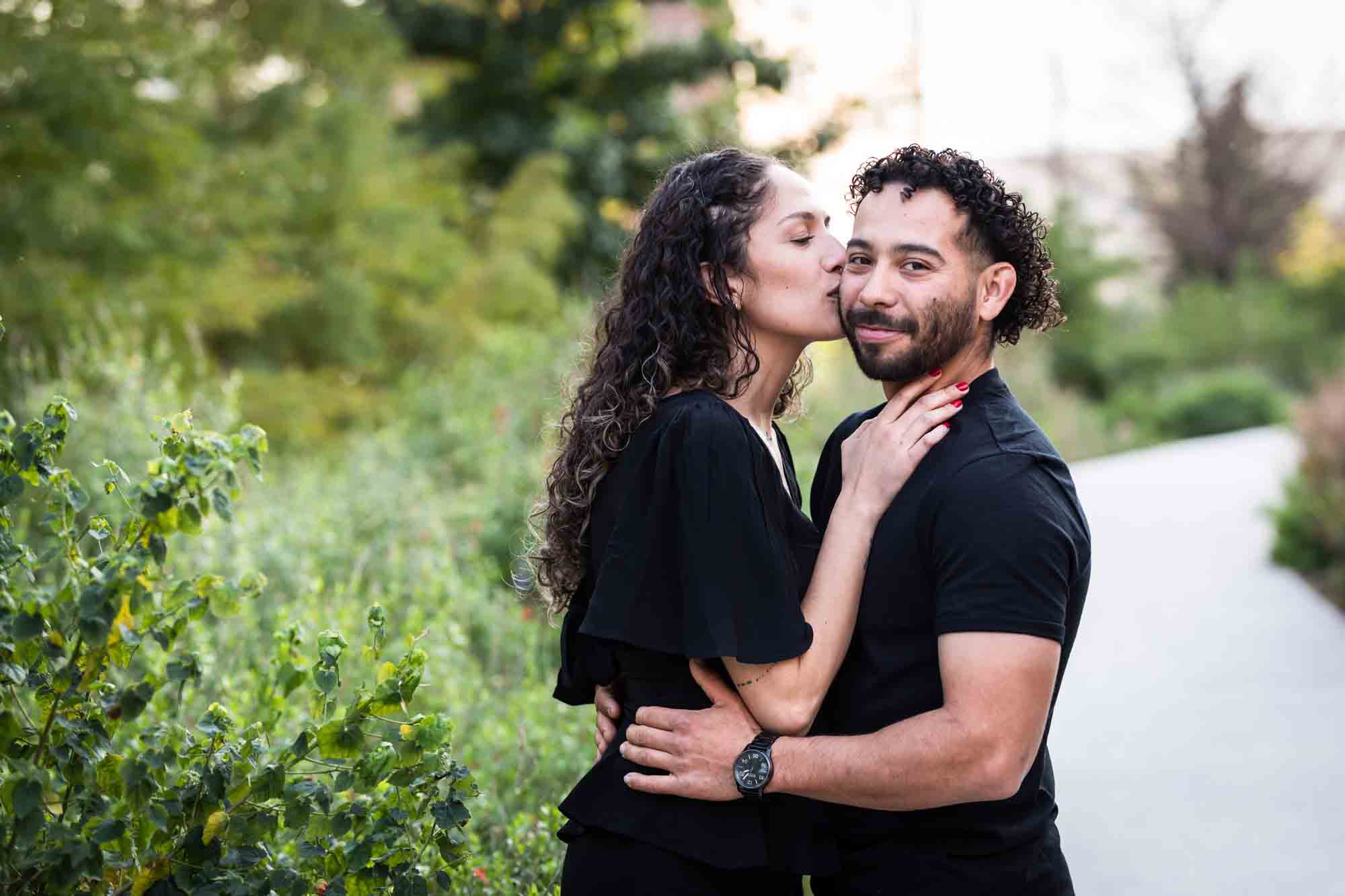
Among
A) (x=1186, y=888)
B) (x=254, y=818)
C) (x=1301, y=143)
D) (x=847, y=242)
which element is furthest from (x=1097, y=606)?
(x=1301, y=143)

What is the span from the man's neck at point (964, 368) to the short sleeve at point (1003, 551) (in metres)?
0.32

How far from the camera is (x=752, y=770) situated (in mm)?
2301

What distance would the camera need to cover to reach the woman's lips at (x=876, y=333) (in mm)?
2537

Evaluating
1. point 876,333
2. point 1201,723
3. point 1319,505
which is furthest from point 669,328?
point 1319,505

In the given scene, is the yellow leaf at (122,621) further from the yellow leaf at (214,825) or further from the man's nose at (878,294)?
the man's nose at (878,294)

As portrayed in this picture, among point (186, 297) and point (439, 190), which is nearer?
point (186, 297)

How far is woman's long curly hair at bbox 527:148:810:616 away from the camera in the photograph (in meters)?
2.55

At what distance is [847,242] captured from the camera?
8.75ft

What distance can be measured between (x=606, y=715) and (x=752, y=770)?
464 mm

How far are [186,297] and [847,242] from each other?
26.2 ft

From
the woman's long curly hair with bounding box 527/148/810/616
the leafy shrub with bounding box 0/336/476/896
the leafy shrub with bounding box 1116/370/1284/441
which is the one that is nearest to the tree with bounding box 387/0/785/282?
the leafy shrub with bounding box 1116/370/1284/441

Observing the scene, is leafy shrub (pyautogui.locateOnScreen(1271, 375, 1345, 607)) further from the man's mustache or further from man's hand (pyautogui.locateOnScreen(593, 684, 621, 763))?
man's hand (pyautogui.locateOnScreen(593, 684, 621, 763))

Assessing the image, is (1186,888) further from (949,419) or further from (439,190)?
(439,190)

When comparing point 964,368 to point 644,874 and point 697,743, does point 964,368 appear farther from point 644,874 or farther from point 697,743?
point 644,874
